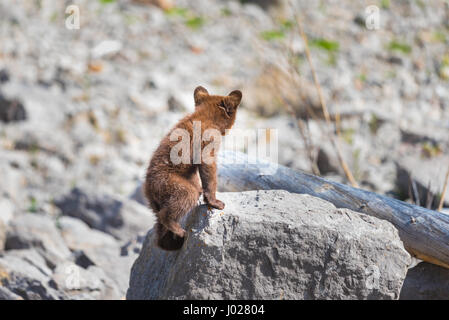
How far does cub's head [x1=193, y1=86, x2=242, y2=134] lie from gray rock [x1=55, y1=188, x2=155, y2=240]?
3.24 m

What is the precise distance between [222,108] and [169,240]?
1.23 meters

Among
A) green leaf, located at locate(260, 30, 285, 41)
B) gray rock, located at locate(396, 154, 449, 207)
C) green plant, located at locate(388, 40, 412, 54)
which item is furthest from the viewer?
green plant, located at locate(388, 40, 412, 54)

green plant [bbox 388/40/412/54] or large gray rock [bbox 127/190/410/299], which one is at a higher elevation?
green plant [bbox 388/40/412/54]

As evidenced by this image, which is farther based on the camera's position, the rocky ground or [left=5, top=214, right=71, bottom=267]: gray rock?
the rocky ground

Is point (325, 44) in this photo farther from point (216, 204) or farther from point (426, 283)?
point (216, 204)

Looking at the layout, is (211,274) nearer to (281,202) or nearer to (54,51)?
(281,202)

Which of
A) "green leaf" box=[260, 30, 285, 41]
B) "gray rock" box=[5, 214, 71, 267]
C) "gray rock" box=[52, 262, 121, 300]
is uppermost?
"green leaf" box=[260, 30, 285, 41]

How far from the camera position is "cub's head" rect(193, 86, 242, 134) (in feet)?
15.0

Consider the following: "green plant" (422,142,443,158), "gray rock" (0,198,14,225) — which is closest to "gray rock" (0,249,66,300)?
"gray rock" (0,198,14,225)

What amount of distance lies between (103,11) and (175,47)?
7.48 ft

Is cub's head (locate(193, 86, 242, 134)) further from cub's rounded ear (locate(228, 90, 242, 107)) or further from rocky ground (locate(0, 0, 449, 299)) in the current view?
rocky ground (locate(0, 0, 449, 299))

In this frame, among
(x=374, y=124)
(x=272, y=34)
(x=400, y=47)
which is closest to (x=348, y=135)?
(x=374, y=124)

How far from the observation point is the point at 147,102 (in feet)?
38.5

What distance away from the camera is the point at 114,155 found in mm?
10453
